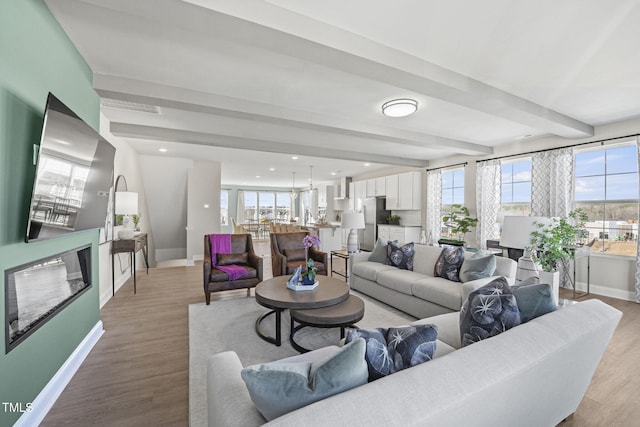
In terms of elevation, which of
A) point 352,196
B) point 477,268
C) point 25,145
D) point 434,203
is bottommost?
point 477,268

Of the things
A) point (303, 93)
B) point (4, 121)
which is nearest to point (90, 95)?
point (4, 121)

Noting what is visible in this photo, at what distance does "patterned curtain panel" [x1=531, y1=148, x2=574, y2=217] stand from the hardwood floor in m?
1.72

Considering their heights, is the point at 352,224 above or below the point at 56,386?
above

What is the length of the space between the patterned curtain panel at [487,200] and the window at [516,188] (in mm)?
143

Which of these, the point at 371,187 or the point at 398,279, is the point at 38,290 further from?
the point at 371,187

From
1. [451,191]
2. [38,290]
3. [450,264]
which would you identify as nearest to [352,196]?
[451,191]

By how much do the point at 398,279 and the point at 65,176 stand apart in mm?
3324

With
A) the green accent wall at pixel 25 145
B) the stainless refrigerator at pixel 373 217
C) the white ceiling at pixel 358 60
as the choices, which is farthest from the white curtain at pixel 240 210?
the green accent wall at pixel 25 145

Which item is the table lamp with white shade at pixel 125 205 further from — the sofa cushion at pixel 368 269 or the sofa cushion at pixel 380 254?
the sofa cushion at pixel 380 254

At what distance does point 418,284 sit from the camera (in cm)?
324

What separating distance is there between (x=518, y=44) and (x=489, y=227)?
163 inches

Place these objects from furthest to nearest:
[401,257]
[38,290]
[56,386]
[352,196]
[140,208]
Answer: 1. [352,196]
2. [140,208]
3. [401,257]
4. [56,386]
5. [38,290]

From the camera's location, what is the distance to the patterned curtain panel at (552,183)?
14.9ft

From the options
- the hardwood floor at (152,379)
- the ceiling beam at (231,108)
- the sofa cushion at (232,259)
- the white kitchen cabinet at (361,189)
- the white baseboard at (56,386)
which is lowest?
the hardwood floor at (152,379)
